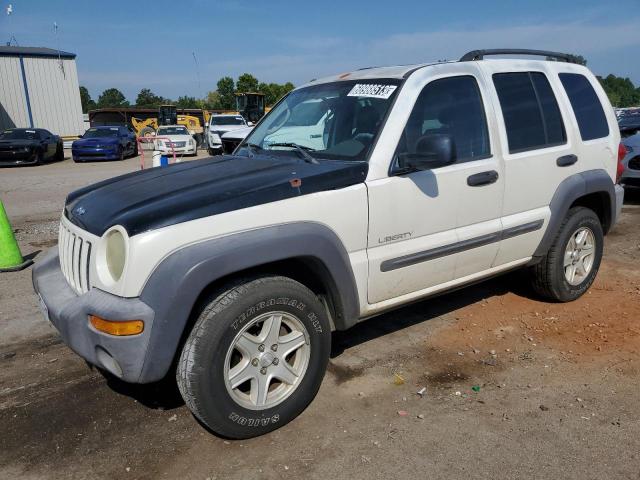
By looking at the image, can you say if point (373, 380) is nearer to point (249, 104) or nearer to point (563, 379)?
point (563, 379)

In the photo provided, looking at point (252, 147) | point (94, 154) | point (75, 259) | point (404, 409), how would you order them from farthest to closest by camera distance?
point (94, 154) → point (252, 147) → point (404, 409) → point (75, 259)

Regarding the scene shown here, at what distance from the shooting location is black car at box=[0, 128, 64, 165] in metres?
18.3

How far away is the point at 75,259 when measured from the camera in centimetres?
287

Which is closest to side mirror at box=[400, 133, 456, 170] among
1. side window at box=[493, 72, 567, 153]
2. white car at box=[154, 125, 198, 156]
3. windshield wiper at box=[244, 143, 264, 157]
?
side window at box=[493, 72, 567, 153]

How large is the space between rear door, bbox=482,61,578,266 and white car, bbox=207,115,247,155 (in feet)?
59.4

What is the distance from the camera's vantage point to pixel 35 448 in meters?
2.75

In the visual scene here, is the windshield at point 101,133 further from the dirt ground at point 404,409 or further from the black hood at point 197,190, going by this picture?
the black hood at point 197,190

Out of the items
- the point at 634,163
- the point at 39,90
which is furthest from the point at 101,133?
the point at 634,163

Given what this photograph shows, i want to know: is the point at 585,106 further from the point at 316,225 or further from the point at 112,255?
the point at 112,255

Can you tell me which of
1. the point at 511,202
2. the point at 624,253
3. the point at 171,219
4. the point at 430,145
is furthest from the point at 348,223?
the point at 624,253

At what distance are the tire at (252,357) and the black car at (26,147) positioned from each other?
18931mm

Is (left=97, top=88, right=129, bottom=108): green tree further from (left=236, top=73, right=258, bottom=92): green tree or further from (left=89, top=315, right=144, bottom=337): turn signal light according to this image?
(left=89, top=315, right=144, bottom=337): turn signal light

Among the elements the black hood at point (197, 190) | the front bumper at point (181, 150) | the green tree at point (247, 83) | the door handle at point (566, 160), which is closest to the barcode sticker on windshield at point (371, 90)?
the black hood at point (197, 190)

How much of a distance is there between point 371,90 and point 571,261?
2.33m
